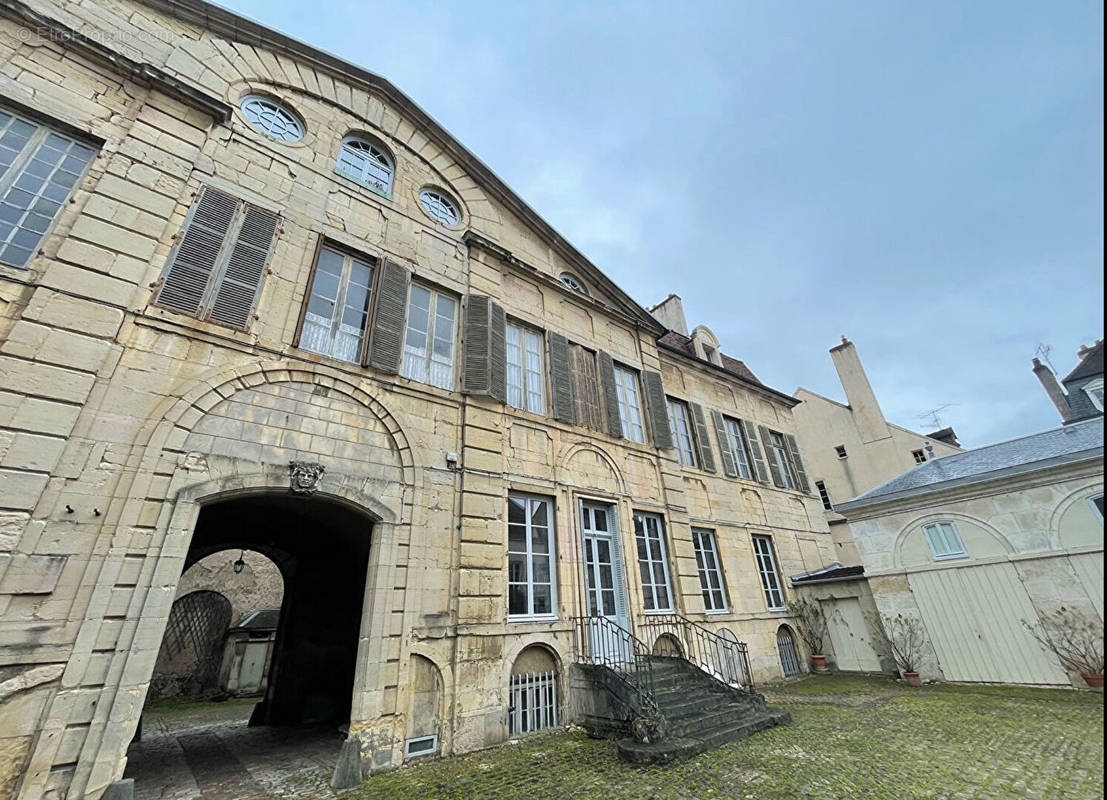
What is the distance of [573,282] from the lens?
10.8m

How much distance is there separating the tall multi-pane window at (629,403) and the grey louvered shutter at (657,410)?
0.23 meters

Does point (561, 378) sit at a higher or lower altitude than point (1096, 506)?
higher

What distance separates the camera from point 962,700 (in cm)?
654

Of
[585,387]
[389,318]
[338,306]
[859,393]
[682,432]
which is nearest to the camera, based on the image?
[338,306]

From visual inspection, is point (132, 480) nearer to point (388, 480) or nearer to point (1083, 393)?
point (388, 480)

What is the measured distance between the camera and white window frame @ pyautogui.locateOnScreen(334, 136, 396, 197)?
782 centimetres

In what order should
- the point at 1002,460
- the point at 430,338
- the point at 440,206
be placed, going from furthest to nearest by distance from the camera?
the point at 440,206 < the point at 430,338 < the point at 1002,460

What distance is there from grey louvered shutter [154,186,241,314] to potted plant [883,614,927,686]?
12632 mm

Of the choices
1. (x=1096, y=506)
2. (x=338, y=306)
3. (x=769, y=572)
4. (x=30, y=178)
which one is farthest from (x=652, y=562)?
(x=30, y=178)

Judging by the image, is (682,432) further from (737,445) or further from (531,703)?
(531,703)

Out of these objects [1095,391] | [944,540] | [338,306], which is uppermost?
[338,306]

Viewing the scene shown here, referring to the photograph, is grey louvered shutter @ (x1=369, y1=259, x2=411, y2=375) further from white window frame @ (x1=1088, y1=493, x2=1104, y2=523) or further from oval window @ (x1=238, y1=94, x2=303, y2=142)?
white window frame @ (x1=1088, y1=493, x2=1104, y2=523)

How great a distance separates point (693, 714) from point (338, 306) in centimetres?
752

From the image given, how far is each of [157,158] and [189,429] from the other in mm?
3834
